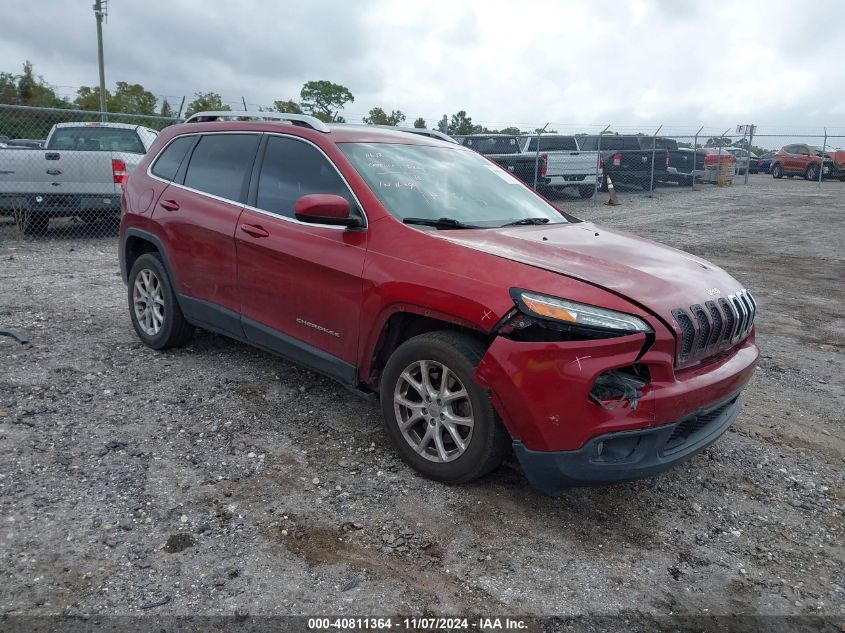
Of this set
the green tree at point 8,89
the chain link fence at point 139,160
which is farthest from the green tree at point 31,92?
the chain link fence at point 139,160

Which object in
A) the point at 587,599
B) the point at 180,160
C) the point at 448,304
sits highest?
the point at 180,160

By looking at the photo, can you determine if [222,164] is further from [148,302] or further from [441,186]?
[441,186]

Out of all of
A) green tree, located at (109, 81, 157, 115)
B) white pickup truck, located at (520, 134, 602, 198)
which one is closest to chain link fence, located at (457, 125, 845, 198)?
white pickup truck, located at (520, 134, 602, 198)

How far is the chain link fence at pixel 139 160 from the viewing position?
10.3 meters

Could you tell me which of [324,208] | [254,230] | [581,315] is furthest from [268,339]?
[581,315]

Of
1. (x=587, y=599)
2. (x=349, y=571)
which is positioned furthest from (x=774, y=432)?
(x=349, y=571)

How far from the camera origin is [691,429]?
3338mm

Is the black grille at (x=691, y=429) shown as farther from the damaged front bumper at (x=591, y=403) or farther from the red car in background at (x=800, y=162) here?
the red car in background at (x=800, y=162)

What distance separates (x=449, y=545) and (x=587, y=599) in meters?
0.62

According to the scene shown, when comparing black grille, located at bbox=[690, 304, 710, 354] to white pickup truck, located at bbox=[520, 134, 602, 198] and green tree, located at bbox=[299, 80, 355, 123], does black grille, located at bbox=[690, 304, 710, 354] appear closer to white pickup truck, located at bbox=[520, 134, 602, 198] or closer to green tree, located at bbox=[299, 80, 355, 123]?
white pickup truck, located at bbox=[520, 134, 602, 198]

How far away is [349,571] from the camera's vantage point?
2.90 meters

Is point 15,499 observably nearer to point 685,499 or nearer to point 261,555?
point 261,555

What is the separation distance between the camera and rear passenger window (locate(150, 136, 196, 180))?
5230 mm

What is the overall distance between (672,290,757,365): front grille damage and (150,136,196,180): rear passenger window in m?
3.72
